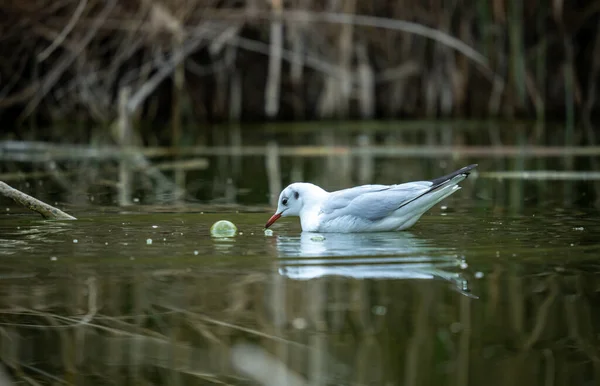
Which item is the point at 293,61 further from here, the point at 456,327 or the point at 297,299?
the point at 456,327

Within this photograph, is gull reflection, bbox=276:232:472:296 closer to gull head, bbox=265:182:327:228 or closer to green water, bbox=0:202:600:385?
green water, bbox=0:202:600:385

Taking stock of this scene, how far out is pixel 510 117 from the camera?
14.8 meters

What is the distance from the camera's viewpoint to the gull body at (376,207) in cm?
568

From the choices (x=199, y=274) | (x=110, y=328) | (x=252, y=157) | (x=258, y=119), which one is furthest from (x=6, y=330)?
(x=258, y=119)

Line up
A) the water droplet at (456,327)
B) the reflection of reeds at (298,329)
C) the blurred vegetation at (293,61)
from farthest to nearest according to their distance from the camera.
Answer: the blurred vegetation at (293,61) < the water droplet at (456,327) < the reflection of reeds at (298,329)

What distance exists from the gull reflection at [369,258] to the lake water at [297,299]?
0.4 inches

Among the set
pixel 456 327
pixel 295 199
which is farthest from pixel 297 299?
pixel 295 199

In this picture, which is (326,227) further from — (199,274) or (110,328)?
(110,328)

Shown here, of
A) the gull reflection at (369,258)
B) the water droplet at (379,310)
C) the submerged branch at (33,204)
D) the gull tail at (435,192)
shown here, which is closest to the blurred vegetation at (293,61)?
the submerged branch at (33,204)

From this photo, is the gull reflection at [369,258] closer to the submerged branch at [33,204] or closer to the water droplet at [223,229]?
the water droplet at [223,229]

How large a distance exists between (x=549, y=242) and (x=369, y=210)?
856 millimetres

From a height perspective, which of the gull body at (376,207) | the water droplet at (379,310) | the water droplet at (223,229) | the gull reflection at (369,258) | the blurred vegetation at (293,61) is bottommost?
the water droplet at (379,310)

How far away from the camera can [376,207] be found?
18.7 feet

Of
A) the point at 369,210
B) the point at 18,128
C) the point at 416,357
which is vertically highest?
the point at 18,128
